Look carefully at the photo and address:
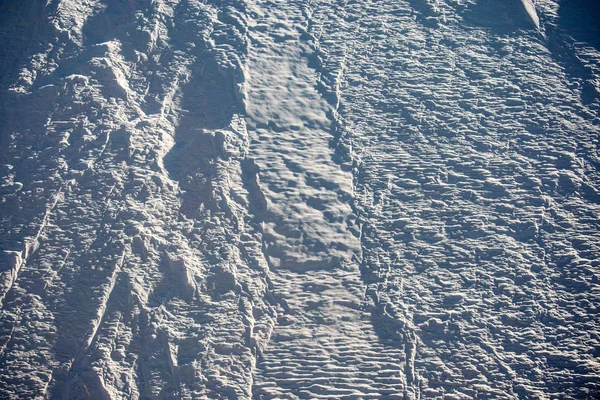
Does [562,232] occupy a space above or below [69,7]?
below

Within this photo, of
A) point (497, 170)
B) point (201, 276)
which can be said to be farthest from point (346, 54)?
point (201, 276)

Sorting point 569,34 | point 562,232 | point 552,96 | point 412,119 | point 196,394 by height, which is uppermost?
point 569,34

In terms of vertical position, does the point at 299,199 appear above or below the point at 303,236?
above

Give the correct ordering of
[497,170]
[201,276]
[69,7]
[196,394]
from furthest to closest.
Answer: [69,7], [497,170], [201,276], [196,394]

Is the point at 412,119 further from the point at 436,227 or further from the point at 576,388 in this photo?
the point at 576,388

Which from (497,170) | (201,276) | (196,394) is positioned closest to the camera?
(196,394)

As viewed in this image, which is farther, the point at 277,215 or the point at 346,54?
the point at 346,54
